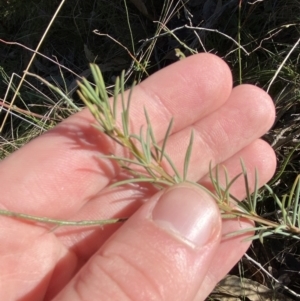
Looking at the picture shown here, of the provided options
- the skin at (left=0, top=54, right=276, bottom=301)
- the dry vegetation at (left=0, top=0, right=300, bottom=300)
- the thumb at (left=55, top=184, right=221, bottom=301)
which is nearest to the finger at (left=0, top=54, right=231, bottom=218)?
the skin at (left=0, top=54, right=276, bottom=301)

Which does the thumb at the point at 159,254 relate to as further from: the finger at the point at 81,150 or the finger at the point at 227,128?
the finger at the point at 227,128

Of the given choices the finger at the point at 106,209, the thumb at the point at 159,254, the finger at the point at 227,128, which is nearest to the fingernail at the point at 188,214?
the thumb at the point at 159,254

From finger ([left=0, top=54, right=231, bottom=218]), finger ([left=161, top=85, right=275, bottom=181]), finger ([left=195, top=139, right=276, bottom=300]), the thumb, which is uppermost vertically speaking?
finger ([left=0, top=54, right=231, bottom=218])

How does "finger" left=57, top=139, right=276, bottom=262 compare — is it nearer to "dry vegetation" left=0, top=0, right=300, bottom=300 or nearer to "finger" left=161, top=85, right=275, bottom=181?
"finger" left=161, top=85, right=275, bottom=181

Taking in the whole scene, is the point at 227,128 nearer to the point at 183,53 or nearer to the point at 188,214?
the point at 188,214

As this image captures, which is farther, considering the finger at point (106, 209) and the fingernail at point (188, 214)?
the finger at point (106, 209)

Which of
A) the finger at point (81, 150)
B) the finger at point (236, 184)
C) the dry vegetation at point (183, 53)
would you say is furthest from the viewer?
the dry vegetation at point (183, 53)

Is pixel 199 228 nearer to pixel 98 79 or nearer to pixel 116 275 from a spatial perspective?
pixel 116 275

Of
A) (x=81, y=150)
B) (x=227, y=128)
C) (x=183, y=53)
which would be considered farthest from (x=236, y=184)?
(x=183, y=53)
